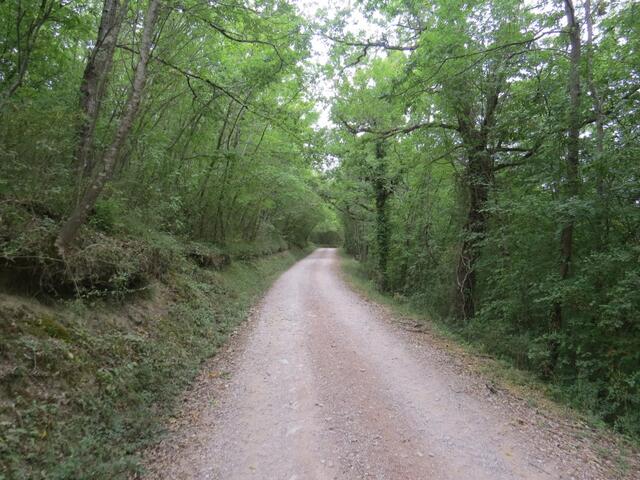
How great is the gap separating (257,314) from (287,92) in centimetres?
773

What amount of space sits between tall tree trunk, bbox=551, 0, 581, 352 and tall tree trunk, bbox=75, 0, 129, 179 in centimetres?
801

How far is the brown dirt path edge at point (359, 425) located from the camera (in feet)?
10.9

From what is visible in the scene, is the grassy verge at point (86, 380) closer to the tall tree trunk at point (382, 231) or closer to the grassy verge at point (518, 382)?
the grassy verge at point (518, 382)

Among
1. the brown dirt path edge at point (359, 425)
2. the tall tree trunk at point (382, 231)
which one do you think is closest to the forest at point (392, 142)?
the brown dirt path edge at point (359, 425)

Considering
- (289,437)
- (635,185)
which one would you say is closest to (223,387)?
(289,437)

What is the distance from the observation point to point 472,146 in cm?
883

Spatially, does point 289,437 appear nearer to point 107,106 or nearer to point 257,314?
point 257,314

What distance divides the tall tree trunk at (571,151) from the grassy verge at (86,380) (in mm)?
6783

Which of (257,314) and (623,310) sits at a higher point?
(623,310)

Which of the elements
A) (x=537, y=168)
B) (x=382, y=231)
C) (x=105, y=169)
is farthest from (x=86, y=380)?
(x=382, y=231)

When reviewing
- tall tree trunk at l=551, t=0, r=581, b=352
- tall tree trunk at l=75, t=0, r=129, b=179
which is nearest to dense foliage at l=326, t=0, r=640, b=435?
tall tree trunk at l=551, t=0, r=581, b=352

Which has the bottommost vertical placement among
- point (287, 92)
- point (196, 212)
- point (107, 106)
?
point (196, 212)

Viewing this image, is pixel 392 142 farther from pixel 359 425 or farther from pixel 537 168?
pixel 359 425

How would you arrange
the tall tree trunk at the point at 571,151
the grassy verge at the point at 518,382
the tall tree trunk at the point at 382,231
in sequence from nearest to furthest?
the grassy verge at the point at 518,382 → the tall tree trunk at the point at 571,151 → the tall tree trunk at the point at 382,231
